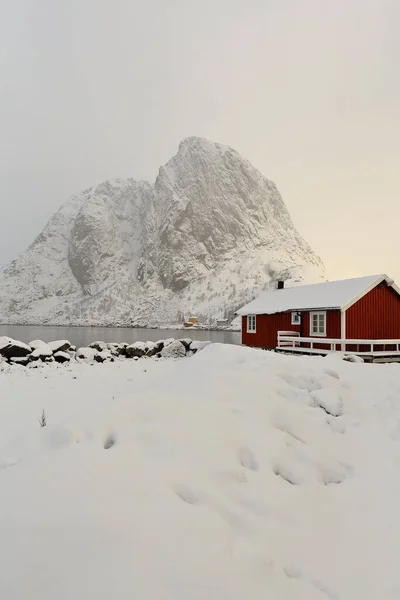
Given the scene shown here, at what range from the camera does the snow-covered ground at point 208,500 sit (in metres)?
2.41

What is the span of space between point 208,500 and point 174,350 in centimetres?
1856

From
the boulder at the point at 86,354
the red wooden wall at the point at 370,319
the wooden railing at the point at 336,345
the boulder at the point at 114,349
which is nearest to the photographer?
the wooden railing at the point at 336,345

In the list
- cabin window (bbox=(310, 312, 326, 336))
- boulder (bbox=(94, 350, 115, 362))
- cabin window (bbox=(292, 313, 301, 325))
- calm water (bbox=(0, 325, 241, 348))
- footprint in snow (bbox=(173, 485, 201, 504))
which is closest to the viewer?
footprint in snow (bbox=(173, 485, 201, 504))

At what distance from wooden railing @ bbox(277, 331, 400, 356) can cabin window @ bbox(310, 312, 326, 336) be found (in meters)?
0.73

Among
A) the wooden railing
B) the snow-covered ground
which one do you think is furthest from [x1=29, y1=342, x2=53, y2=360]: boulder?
the wooden railing

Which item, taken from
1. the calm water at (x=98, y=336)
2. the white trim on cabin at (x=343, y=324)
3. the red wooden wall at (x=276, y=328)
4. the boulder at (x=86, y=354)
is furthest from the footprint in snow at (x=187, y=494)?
the calm water at (x=98, y=336)

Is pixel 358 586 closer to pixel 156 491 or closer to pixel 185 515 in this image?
pixel 185 515

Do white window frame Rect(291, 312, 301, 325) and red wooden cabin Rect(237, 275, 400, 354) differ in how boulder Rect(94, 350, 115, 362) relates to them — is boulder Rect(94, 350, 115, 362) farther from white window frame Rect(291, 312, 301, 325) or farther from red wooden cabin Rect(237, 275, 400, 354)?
white window frame Rect(291, 312, 301, 325)

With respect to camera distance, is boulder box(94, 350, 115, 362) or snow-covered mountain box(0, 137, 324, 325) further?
snow-covered mountain box(0, 137, 324, 325)

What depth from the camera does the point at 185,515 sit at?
9.96 ft

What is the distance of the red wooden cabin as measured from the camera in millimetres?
19516

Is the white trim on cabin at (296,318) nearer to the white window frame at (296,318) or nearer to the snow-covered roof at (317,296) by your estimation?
the white window frame at (296,318)

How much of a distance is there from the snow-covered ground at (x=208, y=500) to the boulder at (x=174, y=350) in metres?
14.9

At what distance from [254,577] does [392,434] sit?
419cm
